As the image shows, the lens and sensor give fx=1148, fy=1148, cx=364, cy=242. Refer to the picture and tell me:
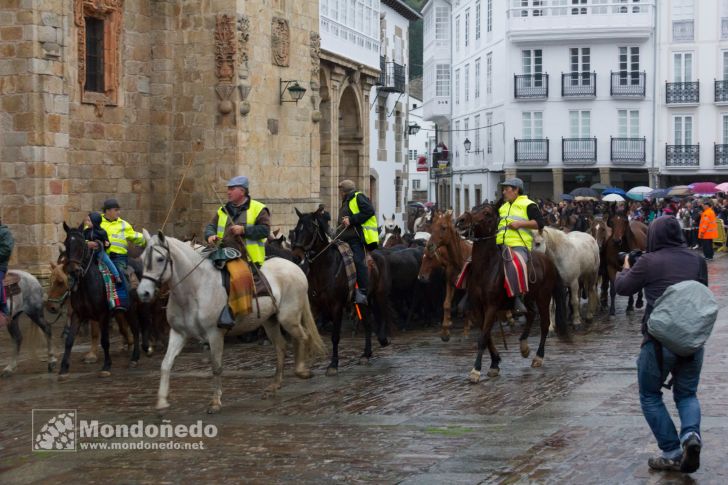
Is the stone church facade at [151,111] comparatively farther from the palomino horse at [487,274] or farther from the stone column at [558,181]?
the stone column at [558,181]

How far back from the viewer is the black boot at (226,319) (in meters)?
11.0

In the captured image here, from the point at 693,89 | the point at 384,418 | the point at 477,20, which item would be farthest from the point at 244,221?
the point at 477,20

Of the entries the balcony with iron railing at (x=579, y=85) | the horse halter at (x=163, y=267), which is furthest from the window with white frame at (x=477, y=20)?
the horse halter at (x=163, y=267)

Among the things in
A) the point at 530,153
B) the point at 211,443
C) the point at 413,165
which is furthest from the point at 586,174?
the point at 211,443

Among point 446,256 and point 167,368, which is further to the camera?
point 446,256

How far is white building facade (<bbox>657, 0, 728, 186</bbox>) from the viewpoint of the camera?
169 feet

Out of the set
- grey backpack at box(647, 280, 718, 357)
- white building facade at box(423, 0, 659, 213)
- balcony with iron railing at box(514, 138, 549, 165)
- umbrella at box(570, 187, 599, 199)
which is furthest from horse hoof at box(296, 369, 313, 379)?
balcony with iron railing at box(514, 138, 549, 165)

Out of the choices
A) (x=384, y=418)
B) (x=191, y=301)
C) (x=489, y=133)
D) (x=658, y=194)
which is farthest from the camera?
(x=489, y=133)

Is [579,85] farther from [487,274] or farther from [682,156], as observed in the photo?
[487,274]

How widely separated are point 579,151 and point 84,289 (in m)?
41.9

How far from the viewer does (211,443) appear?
30.1ft

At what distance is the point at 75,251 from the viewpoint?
13.2m

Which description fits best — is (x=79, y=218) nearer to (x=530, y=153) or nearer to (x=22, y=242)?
(x=22, y=242)

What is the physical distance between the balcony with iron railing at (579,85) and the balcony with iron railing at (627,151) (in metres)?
2.40
